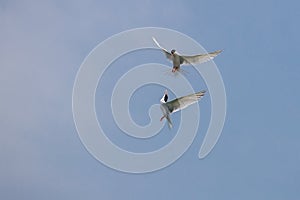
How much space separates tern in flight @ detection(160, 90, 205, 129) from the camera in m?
3.17

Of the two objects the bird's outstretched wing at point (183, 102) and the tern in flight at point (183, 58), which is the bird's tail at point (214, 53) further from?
the bird's outstretched wing at point (183, 102)

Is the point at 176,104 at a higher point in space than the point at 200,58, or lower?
lower

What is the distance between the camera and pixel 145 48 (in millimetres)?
3197

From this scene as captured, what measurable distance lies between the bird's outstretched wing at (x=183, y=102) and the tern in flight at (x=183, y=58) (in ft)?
0.70

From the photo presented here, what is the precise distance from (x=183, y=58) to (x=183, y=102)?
0.31 metres

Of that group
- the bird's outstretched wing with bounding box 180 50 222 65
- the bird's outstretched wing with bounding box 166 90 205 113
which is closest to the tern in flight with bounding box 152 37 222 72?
the bird's outstretched wing with bounding box 180 50 222 65

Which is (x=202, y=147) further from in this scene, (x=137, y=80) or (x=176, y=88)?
(x=137, y=80)

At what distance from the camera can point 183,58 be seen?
3.22m

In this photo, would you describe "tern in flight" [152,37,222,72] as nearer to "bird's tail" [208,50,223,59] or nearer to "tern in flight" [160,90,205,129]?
"bird's tail" [208,50,223,59]

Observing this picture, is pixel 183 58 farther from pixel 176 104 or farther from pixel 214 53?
pixel 176 104

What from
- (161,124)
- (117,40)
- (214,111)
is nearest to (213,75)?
(214,111)

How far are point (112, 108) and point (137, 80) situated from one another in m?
0.26

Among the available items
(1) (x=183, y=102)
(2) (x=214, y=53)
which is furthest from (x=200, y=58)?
(1) (x=183, y=102)

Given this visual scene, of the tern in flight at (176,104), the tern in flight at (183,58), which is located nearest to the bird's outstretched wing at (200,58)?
the tern in flight at (183,58)
